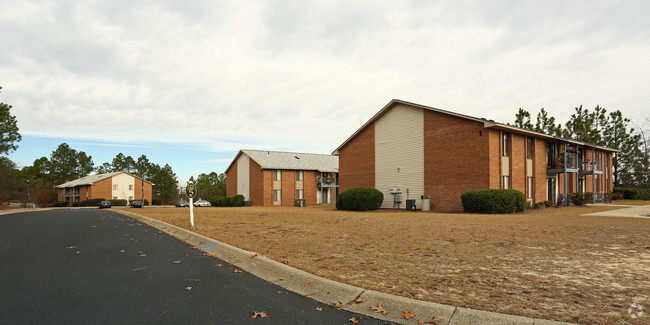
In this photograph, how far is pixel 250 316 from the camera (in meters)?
4.19

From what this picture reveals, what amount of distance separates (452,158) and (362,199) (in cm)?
704

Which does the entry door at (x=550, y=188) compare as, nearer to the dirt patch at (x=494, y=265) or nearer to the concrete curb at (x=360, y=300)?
the dirt patch at (x=494, y=265)

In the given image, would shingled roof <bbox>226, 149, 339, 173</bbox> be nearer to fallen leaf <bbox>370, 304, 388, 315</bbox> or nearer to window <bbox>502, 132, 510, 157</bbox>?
window <bbox>502, 132, 510, 157</bbox>

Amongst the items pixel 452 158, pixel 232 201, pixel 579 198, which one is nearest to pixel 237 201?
pixel 232 201

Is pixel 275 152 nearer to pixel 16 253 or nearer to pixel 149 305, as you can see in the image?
pixel 16 253

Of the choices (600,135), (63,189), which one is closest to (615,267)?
(600,135)

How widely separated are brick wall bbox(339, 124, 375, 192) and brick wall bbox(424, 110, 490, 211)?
546 cm

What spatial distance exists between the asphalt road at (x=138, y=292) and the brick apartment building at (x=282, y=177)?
3775 cm

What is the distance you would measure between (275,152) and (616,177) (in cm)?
4900

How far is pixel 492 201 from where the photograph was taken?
20.8 metres

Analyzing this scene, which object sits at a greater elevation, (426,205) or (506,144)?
(506,144)

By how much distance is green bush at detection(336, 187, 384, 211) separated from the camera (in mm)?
26422

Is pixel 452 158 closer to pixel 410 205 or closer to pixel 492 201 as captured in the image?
pixel 410 205

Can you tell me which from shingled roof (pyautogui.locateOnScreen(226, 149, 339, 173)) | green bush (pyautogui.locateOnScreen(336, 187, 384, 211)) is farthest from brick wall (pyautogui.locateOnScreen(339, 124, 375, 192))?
shingled roof (pyautogui.locateOnScreen(226, 149, 339, 173))
